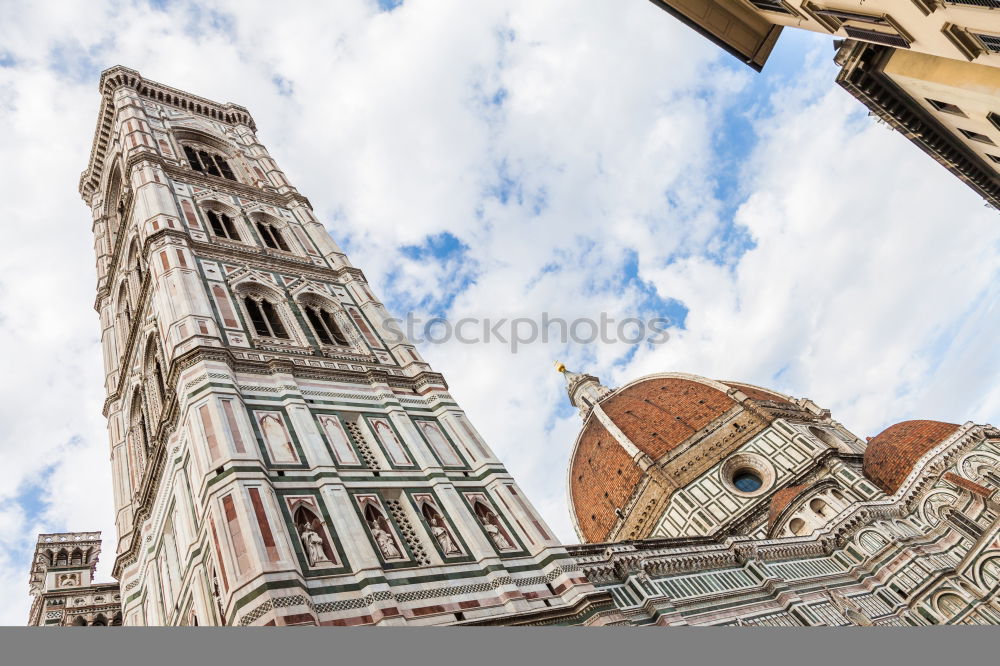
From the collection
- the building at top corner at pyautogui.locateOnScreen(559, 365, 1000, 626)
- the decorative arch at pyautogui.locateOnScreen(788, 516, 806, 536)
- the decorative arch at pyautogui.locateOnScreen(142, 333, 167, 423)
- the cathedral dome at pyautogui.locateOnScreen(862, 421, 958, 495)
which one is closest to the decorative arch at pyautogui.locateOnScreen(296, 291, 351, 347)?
the decorative arch at pyautogui.locateOnScreen(142, 333, 167, 423)

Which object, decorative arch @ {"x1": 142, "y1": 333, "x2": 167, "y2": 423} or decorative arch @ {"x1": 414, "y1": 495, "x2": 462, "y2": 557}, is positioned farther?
decorative arch @ {"x1": 142, "y1": 333, "x2": 167, "y2": 423}

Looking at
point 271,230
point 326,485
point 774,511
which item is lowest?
point 326,485

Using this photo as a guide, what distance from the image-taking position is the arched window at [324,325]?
17.2 metres

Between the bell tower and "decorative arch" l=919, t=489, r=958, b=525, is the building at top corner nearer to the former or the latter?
"decorative arch" l=919, t=489, r=958, b=525

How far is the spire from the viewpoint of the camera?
48.4 meters

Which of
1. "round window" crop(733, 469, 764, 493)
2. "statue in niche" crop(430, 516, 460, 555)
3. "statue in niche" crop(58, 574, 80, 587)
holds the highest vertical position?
"statue in niche" crop(58, 574, 80, 587)

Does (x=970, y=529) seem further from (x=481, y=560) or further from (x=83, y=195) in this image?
(x=83, y=195)

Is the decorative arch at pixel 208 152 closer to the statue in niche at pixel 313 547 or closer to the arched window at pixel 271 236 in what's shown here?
the arched window at pixel 271 236

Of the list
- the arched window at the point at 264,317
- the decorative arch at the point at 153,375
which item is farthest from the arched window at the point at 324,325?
the decorative arch at the point at 153,375

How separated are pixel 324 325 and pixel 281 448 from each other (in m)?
5.57

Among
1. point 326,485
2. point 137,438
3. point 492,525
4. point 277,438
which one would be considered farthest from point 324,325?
point 492,525

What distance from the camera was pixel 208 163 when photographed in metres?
25.2

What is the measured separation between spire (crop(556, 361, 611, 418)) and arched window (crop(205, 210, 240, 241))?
3103cm

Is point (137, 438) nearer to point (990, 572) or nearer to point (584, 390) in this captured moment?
point (990, 572)
